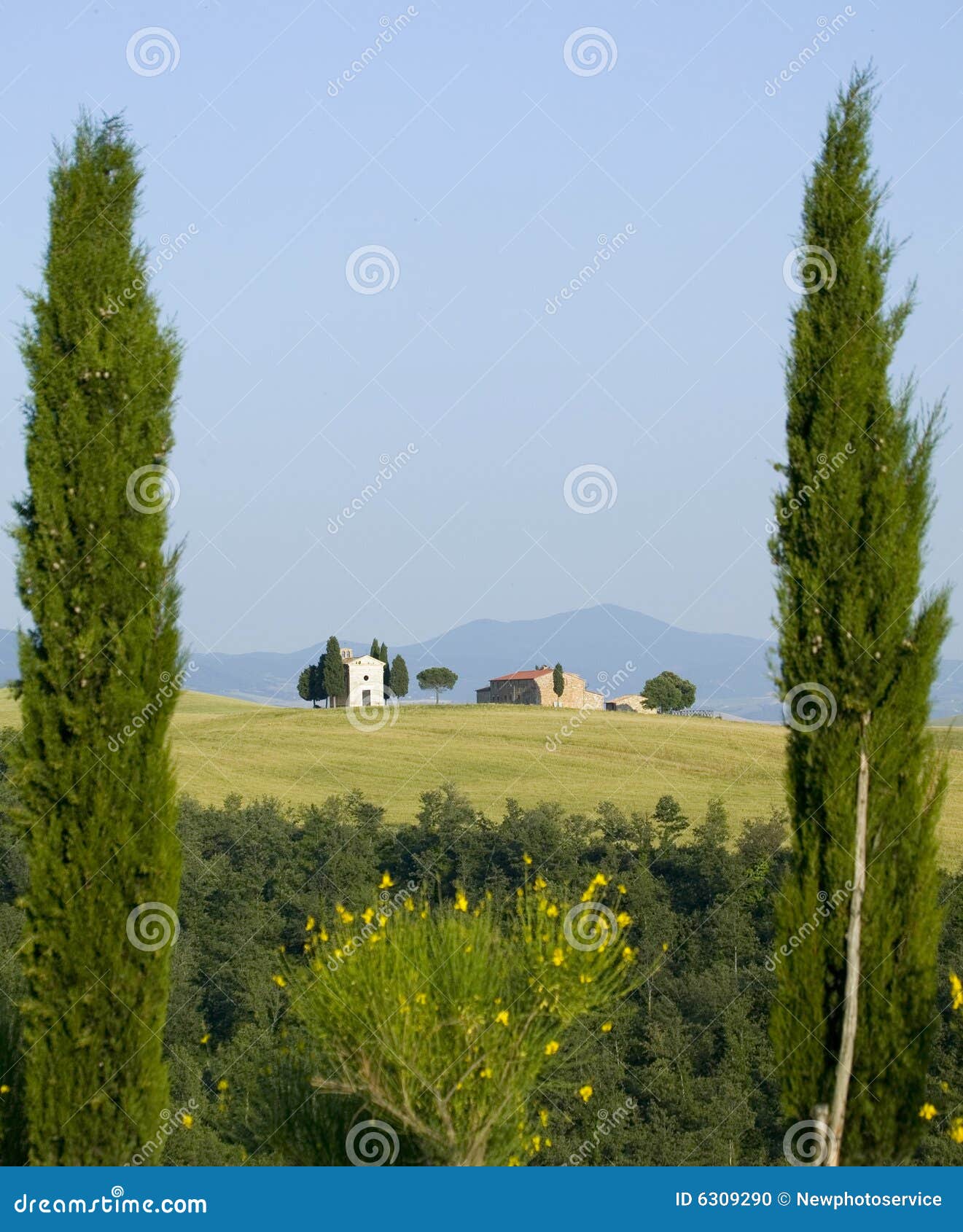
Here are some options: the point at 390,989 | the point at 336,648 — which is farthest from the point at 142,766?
the point at 336,648

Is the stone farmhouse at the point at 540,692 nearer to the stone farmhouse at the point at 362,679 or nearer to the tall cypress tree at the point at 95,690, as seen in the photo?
the stone farmhouse at the point at 362,679

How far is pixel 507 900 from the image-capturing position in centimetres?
888

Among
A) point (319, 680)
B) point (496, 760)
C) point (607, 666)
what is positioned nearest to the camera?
point (496, 760)

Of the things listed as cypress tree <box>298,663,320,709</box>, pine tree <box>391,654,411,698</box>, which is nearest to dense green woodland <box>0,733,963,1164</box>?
cypress tree <box>298,663,320,709</box>

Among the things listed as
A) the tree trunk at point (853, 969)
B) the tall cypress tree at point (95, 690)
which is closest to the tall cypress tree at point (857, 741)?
the tree trunk at point (853, 969)

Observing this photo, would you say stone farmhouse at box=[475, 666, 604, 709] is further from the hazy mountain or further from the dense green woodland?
the dense green woodland

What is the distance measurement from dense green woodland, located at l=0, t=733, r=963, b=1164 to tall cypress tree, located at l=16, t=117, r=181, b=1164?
3.79 ft

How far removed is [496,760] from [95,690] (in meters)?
35.0

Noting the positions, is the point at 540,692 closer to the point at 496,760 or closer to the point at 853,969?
the point at 496,760

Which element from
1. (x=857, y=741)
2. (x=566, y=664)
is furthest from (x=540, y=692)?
(x=566, y=664)

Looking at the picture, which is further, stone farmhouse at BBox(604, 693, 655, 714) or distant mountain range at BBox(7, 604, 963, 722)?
stone farmhouse at BBox(604, 693, 655, 714)

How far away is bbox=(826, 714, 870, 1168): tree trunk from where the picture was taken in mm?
6848

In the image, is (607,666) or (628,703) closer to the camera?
(628,703)

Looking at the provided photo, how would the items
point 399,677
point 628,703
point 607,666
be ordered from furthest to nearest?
point 607,666
point 628,703
point 399,677
